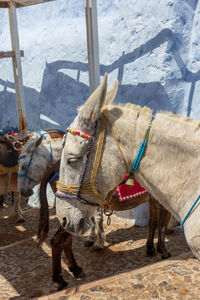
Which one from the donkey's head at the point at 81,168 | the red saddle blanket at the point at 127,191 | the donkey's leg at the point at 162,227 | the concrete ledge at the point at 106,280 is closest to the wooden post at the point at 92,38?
the red saddle blanket at the point at 127,191

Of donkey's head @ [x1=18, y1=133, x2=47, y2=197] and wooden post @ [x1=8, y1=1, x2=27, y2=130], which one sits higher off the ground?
wooden post @ [x1=8, y1=1, x2=27, y2=130]

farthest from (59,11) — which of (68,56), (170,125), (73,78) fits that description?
(170,125)

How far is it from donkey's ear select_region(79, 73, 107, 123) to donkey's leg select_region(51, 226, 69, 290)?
2.45 metres

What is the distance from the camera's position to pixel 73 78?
28.6ft

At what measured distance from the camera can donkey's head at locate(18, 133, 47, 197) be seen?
447 centimetres

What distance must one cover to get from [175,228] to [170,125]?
4.33 metres

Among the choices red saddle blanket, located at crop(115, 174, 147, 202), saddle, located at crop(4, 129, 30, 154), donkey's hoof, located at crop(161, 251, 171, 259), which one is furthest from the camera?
saddle, located at crop(4, 129, 30, 154)

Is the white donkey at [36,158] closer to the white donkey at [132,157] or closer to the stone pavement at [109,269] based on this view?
the stone pavement at [109,269]

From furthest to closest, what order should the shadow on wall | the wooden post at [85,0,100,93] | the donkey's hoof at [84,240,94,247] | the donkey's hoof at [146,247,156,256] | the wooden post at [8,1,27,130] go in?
the wooden post at [8,1,27,130], the shadow on wall, the wooden post at [85,0,100,93], the donkey's hoof at [84,240,94,247], the donkey's hoof at [146,247,156,256]

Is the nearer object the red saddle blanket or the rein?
the rein

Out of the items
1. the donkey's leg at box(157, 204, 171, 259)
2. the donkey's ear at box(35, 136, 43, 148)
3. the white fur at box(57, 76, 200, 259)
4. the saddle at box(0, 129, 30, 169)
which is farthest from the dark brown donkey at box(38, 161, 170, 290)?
the white fur at box(57, 76, 200, 259)

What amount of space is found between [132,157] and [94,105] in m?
0.37

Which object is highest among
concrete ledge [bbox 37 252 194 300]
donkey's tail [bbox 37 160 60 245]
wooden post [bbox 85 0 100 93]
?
wooden post [bbox 85 0 100 93]

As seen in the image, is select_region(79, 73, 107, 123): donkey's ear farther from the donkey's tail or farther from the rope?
the donkey's tail
